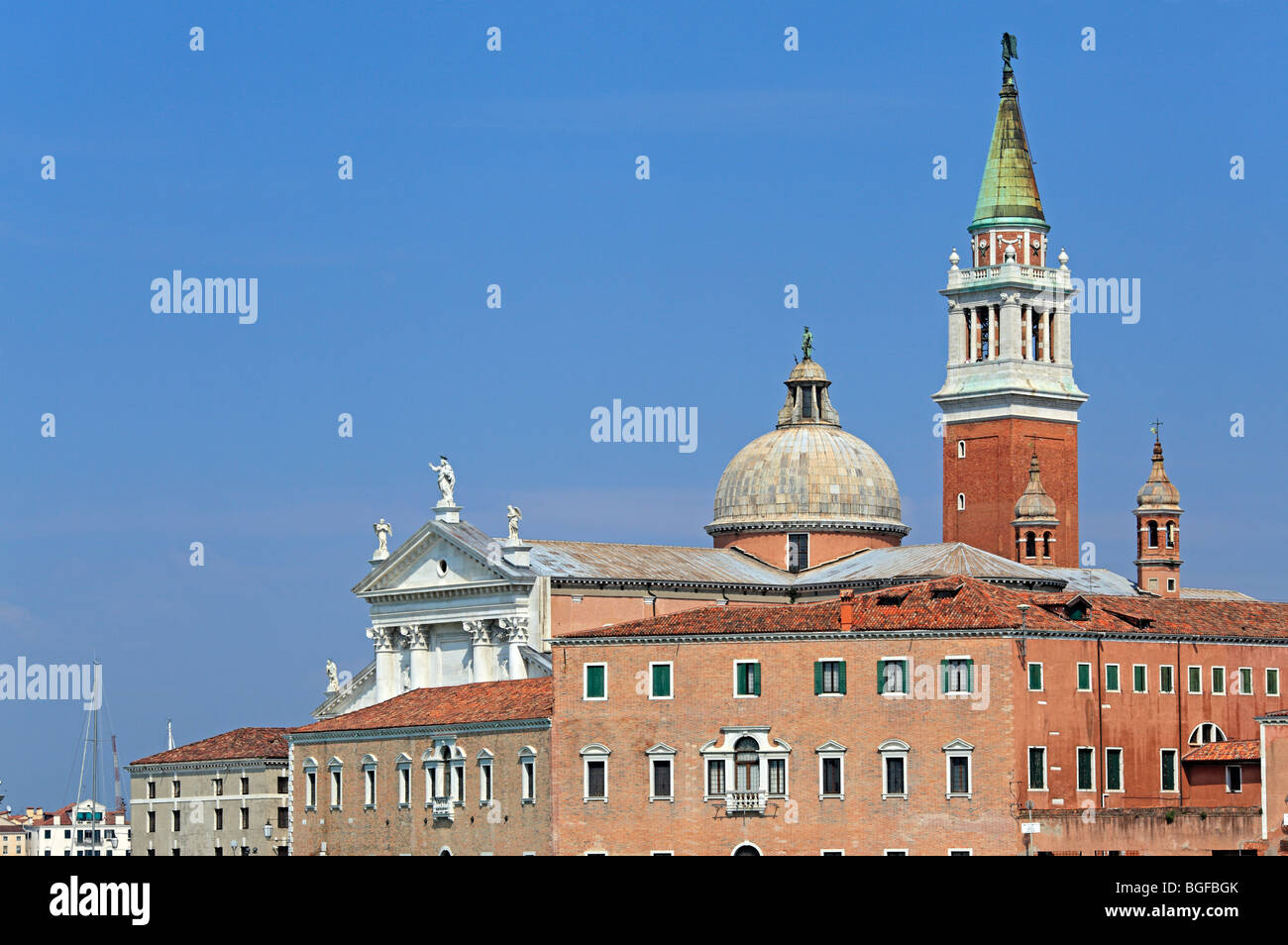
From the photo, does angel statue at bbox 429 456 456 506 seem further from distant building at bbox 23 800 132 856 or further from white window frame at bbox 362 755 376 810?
distant building at bbox 23 800 132 856

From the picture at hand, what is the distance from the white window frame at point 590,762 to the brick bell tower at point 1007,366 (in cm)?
3486

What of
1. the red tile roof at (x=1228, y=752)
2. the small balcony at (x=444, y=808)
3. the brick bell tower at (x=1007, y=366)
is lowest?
the small balcony at (x=444, y=808)

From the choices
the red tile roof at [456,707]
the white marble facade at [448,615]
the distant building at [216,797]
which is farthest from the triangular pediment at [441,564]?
the distant building at [216,797]

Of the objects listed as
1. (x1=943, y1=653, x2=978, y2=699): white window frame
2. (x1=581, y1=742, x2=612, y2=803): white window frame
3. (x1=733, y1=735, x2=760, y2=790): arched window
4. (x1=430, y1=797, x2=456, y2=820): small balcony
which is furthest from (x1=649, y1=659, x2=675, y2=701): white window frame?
(x1=430, y1=797, x2=456, y2=820): small balcony

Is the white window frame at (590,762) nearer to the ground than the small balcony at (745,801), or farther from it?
farther from it

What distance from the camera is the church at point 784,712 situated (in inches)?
2680

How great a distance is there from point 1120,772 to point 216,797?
35.3 m

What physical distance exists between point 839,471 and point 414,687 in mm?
16568

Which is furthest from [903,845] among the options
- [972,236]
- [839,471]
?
[972,236]

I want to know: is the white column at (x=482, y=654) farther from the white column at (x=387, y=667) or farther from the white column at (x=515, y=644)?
the white column at (x=387, y=667)

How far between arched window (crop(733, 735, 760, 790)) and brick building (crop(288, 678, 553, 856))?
5.41 m

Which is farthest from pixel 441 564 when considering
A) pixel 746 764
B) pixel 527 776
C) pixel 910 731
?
pixel 910 731

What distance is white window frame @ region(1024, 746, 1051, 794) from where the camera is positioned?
6762 centimetres
